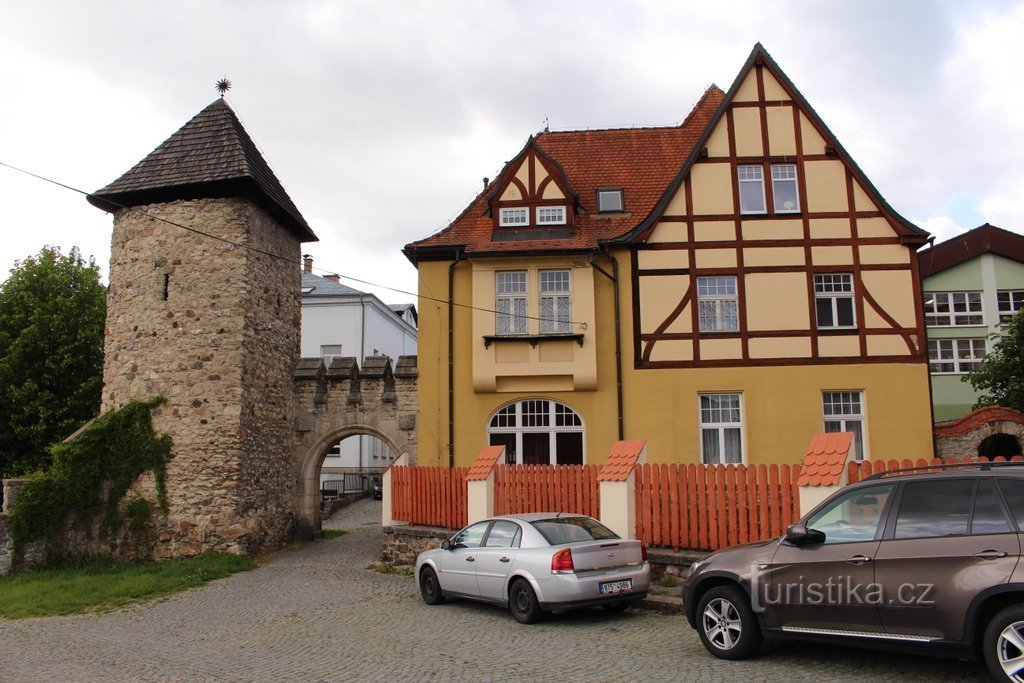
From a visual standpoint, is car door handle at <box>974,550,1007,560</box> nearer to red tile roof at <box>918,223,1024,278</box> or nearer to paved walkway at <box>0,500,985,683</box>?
paved walkway at <box>0,500,985,683</box>

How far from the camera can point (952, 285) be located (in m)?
33.4

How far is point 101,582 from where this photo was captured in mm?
15602

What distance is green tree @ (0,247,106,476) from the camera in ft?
91.2

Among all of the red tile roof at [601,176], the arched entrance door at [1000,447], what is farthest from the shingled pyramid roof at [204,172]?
the arched entrance door at [1000,447]

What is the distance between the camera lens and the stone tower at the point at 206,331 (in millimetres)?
18109

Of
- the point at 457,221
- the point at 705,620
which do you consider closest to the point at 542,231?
the point at 457,221

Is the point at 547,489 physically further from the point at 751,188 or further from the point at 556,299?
the point at 751,188

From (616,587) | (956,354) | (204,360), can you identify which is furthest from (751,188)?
(956,354)

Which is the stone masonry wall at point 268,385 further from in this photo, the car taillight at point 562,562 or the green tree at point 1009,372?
the green tree at point 1009,372

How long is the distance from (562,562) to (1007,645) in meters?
5.00

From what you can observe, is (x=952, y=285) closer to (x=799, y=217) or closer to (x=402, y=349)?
(x=799, y=217)

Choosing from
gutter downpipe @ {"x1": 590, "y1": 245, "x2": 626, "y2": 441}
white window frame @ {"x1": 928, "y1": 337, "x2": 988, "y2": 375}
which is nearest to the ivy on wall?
gutter downpipe @ {"x1": 590, "y1": 245, "x2": 626, "y2": 441}

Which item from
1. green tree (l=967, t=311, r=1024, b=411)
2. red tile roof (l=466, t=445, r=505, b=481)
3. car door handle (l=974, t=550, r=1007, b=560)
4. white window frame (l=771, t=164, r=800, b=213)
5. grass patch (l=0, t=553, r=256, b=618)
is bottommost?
grass patch (l=0, t=553, r=256, b=618)

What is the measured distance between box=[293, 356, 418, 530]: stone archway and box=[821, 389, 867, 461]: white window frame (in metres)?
9.87
